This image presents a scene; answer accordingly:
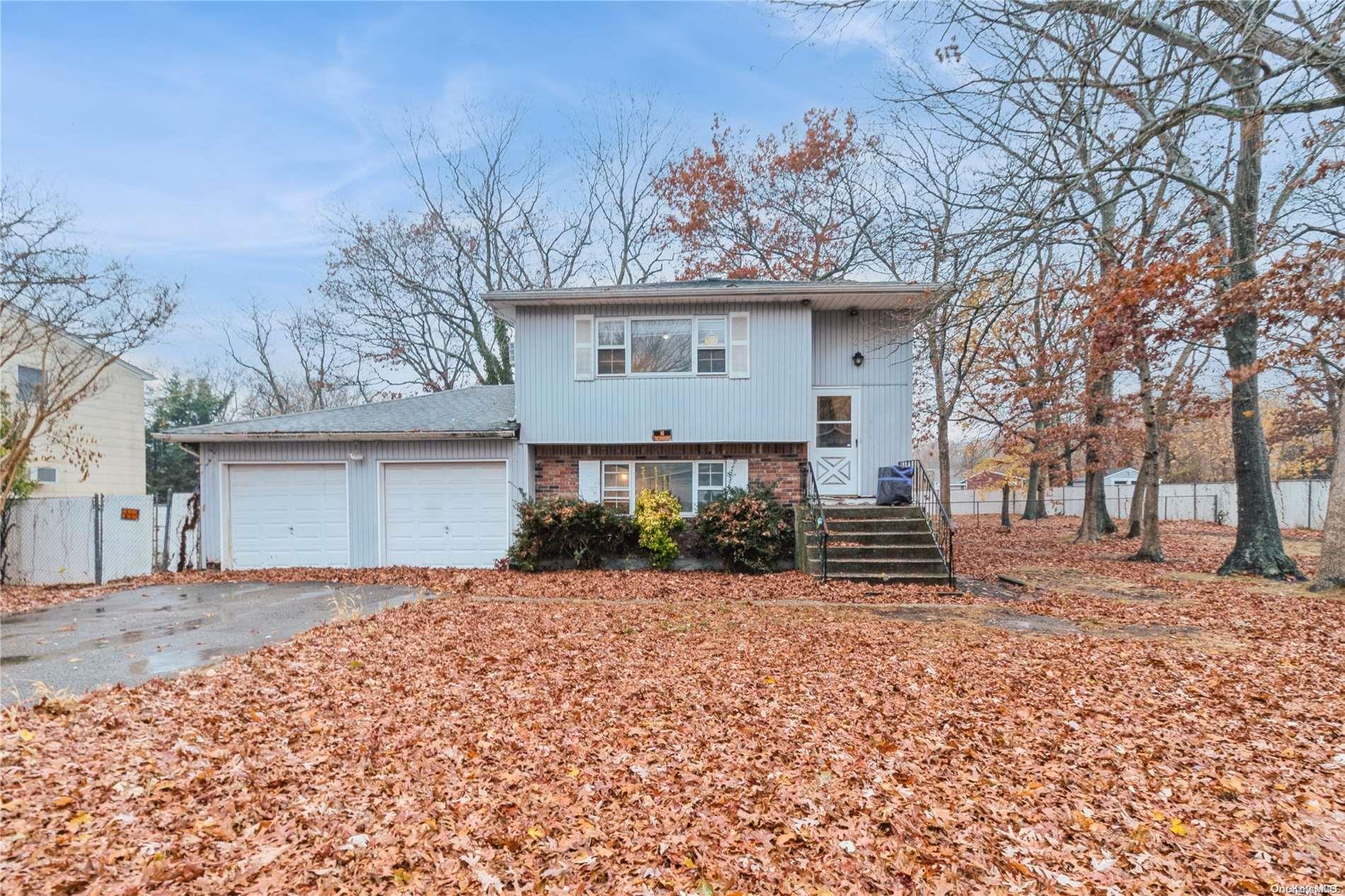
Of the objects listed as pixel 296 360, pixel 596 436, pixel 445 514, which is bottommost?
pixel 445 514

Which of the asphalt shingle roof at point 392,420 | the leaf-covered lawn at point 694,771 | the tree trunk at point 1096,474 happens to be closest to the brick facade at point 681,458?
the asphalt shingle roof at point 392,420

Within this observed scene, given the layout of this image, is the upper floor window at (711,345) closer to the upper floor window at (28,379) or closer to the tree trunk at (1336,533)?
the tree trunk at (1336,533)

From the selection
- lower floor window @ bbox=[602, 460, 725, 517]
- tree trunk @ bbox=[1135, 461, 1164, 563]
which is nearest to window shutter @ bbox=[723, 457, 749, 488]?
lower floor window @ bbox=[602, 460, 725, 517]

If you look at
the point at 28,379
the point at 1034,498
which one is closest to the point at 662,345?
the point at 28,379

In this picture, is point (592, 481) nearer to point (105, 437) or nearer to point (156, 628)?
point (156, 628)

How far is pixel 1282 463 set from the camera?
80.7 feet

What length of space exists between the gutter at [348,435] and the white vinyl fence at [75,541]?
144 cm

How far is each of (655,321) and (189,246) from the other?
11526 mm

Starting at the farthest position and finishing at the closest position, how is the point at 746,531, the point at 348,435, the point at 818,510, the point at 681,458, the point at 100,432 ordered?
the point at 100,432 → the point at 681,458 → the point at 348,435 → the point at 746,531 → the point at 818,510

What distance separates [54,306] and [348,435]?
19.1ft

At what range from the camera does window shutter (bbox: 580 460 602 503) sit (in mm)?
11938

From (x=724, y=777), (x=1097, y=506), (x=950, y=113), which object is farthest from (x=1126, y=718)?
(x=1097, y=506)

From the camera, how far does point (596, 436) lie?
11602 millimetres

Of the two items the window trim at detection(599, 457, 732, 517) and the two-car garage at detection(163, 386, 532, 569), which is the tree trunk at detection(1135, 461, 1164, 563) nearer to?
the window trim at detection(599, 457, 732, 517)
